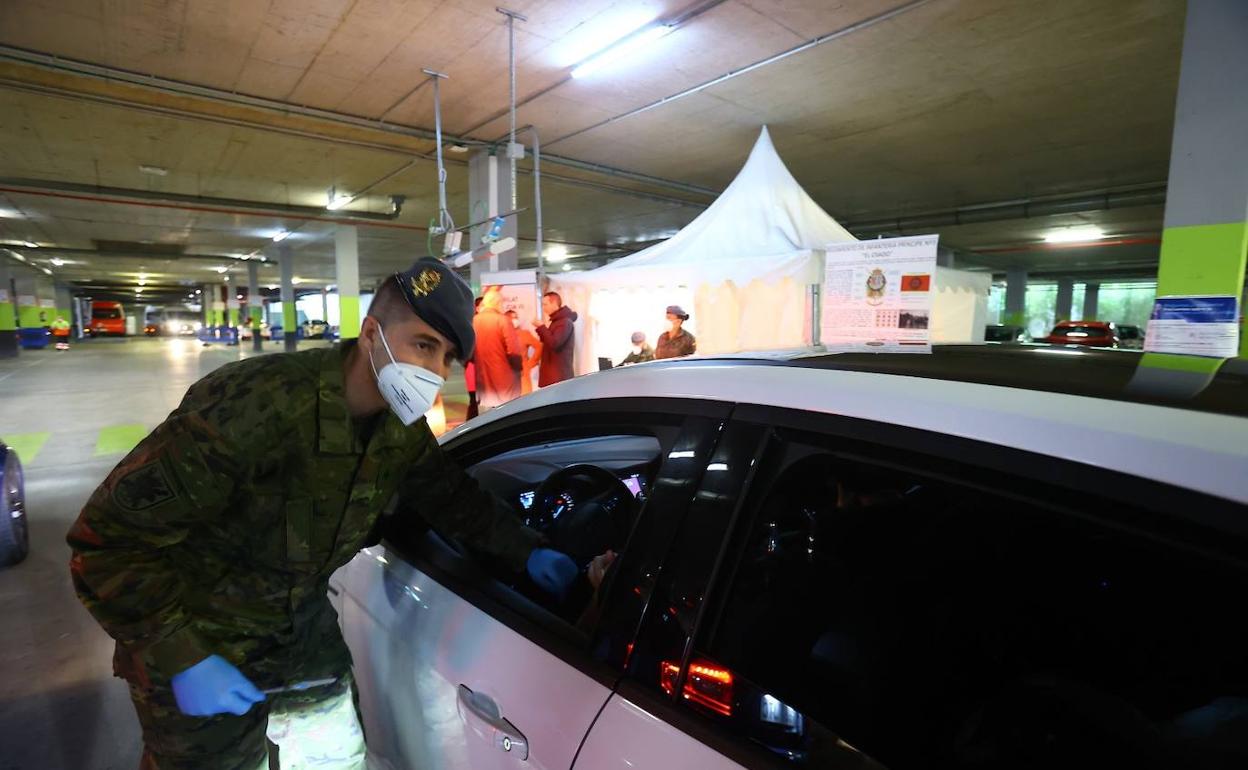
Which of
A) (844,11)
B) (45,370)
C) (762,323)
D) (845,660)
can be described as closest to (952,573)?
(845,660)

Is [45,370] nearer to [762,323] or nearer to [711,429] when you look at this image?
[762,323]

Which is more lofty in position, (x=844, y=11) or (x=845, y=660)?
(x=844, y=11)

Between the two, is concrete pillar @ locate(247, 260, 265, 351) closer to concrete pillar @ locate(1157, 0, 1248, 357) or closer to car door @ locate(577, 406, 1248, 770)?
concrete pillar @ locate(1157, 0, 1248, 357)

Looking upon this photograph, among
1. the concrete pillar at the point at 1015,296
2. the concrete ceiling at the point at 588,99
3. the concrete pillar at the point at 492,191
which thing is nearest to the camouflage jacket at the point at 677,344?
the concrete ceiling at the point at 588,99

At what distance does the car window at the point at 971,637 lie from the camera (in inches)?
32.1

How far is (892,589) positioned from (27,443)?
11.2m

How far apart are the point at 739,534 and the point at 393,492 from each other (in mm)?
1067

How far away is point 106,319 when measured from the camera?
45875 mm

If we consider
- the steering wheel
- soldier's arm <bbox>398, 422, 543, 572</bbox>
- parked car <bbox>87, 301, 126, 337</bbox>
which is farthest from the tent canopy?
parked car <bbox>87, 301, 126, 337</bbox>

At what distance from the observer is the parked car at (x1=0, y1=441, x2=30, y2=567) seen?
4102 mm

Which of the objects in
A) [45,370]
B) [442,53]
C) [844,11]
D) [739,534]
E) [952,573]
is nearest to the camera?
[739,534]

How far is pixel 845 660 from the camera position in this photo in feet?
3.55

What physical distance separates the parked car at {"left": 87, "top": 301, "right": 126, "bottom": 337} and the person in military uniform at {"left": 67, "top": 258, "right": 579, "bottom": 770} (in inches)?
2303

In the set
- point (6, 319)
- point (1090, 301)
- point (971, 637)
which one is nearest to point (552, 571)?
point (971, 637)
